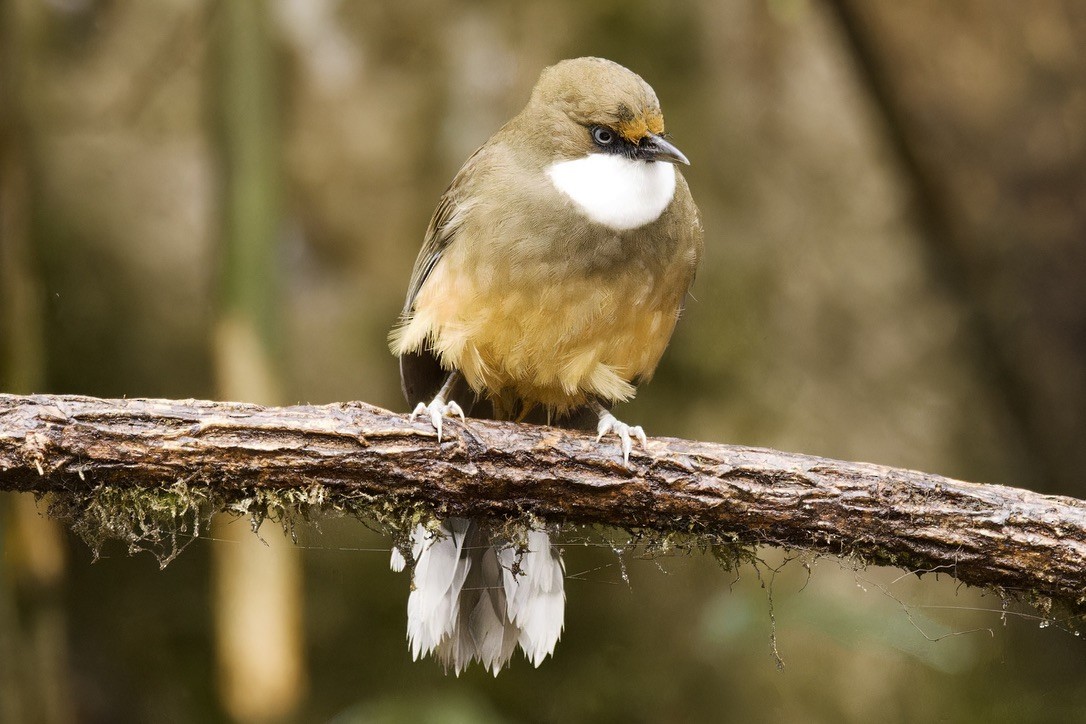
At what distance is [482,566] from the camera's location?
351cm

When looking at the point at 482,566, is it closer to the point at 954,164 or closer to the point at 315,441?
the point at 315,441

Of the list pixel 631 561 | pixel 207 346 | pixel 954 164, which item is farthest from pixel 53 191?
pixel 954 164

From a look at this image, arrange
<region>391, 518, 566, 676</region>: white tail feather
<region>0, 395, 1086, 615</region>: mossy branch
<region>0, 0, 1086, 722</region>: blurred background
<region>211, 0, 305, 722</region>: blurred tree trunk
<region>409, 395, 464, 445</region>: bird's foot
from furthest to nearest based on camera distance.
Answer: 1. <region>0, 0, 1086, 722</region>: blurred background
2. <region>211, 0, 305, 722</region>: blurred tree trunk
3. <region>391, 518, 566, 676</region>: white tail feather
4. <region>409, 395, 464, 445</region>: bird's foot
5. <region>0, 395, 1086, 615</region>: mossy branch

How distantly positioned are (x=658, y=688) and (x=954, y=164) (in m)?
3.16

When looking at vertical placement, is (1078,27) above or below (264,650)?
above

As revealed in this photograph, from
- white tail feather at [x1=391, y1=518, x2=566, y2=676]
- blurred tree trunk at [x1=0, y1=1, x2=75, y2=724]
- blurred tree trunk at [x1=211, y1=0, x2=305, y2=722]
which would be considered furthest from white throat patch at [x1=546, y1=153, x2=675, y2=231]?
blurred tree trunk at [x1=0, y1=1, x2=75, y2=724]

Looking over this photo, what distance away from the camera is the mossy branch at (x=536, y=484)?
266 centimetres

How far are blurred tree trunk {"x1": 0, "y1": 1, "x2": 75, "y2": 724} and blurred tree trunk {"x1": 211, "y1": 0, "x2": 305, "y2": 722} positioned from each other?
2.94 ft

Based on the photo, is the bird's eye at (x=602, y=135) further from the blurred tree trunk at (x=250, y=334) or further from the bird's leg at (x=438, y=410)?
the blurred tree trunk at (x=250, y=334)

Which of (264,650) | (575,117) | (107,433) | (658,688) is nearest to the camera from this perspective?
(107,433)

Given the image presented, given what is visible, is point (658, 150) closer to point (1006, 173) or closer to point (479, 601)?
point (479, 601)

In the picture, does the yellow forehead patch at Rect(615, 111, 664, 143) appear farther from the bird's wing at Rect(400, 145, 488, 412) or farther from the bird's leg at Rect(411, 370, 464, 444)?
the bird's leg at Rect(411, 370, 464, 444)

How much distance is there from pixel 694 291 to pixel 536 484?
2.90 m

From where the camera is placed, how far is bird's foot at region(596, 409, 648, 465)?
293 centimetres
